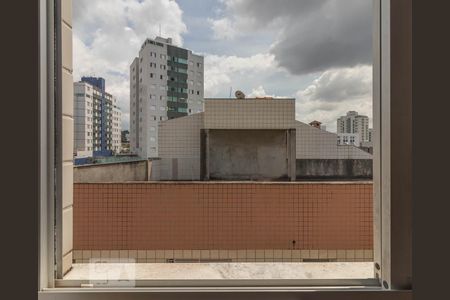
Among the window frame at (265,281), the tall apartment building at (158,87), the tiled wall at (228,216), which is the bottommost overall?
the tiled wall at (228,216)

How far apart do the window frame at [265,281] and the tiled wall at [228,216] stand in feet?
6.19

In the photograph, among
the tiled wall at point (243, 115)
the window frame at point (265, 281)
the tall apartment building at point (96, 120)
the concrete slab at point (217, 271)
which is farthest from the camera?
the tiled wall at point (243, 115)

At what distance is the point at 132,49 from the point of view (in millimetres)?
1716

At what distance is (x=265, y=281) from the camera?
0.93 meters

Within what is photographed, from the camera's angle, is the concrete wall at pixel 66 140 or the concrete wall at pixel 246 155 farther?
the concrete wall at pixel 246 155

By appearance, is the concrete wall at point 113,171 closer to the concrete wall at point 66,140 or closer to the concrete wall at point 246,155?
the concrete wall at point 66,140

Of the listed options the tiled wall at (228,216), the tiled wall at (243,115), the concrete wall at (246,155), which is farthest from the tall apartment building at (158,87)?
the concrete wall at (246,155)

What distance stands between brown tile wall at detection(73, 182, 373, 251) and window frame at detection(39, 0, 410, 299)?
189 centimetres

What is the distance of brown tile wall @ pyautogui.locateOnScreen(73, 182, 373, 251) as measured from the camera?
2738 millimetres

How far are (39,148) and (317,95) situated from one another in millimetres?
1330

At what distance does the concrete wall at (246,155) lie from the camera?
4504 mm

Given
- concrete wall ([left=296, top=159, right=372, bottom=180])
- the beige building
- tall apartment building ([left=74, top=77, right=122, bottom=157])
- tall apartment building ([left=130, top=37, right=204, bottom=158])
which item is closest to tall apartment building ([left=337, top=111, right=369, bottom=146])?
the beige building
